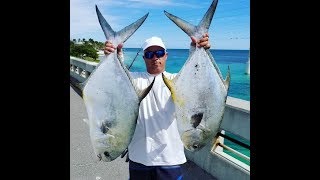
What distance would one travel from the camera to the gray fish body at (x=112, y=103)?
103 inches

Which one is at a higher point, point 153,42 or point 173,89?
point 153,42

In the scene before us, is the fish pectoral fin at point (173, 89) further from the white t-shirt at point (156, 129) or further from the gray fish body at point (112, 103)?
the white t-shirt at point (156, 129)

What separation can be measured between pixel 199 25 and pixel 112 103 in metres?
0.74

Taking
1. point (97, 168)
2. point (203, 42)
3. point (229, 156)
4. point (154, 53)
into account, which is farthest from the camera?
point (97, 168)

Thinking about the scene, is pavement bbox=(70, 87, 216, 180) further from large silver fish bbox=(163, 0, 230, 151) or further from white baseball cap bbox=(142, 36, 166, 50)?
large silver fish bbox=(163, 0, 230, 151)

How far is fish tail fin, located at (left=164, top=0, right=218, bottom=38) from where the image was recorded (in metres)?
2.61

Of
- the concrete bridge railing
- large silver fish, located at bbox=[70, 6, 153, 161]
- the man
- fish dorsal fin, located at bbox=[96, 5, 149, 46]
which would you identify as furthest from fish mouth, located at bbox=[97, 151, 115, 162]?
the concrete bridge railing

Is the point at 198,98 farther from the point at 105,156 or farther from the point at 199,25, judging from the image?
the point at 105,156

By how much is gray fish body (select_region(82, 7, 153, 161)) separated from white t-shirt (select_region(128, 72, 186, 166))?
33 cm

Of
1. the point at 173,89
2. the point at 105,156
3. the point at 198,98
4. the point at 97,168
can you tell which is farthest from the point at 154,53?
the point at 97,168

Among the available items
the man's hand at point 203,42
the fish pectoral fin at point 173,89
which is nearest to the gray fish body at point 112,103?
the fish pectoral fin at point 173,89

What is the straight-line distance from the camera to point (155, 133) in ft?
9.98
